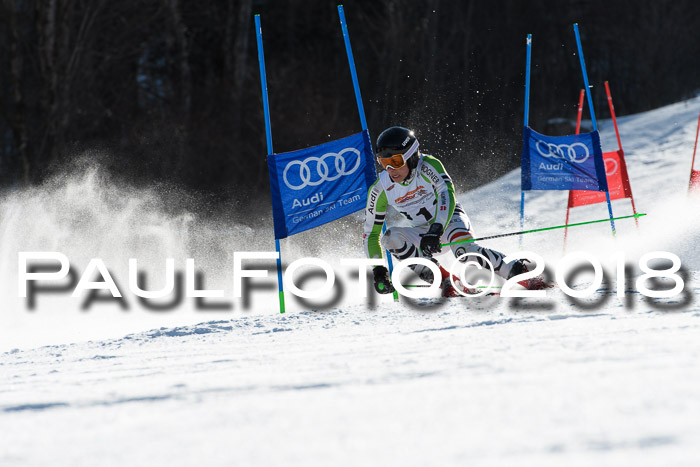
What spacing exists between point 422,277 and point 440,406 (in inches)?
144

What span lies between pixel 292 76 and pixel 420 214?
1648 centimetres

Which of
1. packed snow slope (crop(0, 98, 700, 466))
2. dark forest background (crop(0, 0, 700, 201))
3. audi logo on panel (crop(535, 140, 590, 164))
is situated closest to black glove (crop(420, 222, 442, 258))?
packed snow slope (crop(0, 98, 700, 466))

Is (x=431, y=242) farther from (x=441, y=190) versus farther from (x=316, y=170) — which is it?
(x=316, y=170)

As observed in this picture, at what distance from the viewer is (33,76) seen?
1864cm

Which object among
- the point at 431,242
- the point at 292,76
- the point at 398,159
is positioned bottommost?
the point at 431,242

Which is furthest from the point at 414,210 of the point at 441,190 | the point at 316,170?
the point at 316,170

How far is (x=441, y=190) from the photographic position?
233 inches

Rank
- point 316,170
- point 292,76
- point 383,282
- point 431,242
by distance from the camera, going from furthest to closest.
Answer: point 292,76, point 316,170, point 383,282, point 431,242

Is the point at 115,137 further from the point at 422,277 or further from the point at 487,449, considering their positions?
the point at 487,449

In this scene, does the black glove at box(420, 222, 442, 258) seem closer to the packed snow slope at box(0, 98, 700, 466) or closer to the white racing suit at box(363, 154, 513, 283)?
the white racing suit at box(363, 154, 513, 283)

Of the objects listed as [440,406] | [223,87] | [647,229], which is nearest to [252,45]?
[223,87]

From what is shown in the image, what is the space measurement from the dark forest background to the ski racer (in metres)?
10.2

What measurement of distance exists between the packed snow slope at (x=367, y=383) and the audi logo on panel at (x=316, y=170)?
102 centimetres

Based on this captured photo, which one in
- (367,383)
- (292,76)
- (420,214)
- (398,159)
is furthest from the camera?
(292,76)
